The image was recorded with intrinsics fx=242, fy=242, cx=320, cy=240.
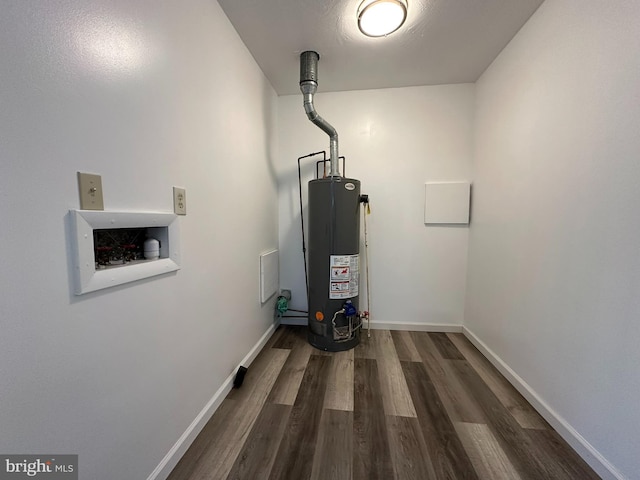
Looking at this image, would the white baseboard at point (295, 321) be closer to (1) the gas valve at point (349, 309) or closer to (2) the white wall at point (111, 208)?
(1) the gas valve at point (349, 309)

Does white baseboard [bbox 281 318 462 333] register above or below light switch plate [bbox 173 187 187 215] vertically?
below

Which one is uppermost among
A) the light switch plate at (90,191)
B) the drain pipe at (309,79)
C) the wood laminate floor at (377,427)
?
the drain pipe at (309,79)

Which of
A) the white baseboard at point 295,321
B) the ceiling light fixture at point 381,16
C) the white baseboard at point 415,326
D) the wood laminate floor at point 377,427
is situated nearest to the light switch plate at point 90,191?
the wood laminate floor at point 377,427

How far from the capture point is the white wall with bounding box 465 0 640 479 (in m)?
0.97

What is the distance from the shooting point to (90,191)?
733mm

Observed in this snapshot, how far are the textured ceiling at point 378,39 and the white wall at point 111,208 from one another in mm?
300

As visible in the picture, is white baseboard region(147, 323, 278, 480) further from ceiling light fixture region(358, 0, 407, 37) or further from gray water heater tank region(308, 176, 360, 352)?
ceiling light fixture region(358, 0, 407, 37)

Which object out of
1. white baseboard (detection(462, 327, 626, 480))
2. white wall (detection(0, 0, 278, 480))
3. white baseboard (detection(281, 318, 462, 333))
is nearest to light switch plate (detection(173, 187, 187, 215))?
white wall (detection(0, 0, 278, 480))

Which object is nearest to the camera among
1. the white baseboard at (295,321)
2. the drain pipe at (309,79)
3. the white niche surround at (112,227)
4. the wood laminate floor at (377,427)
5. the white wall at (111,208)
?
the white wall at (111,208)

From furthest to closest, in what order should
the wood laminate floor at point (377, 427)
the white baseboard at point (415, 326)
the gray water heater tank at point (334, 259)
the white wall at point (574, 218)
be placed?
the white baseboard at point (415, 326) < the gray water heater tank at point (334, 259) < the wood laminate floor at point (377, 427) < the white wall at point (574, 218)

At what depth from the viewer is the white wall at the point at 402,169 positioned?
2301 millimetres

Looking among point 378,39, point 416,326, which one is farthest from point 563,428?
point 378,39

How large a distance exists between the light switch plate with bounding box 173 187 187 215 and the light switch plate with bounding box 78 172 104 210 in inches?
12.5

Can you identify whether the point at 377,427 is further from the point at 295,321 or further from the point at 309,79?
the point at 309,79
